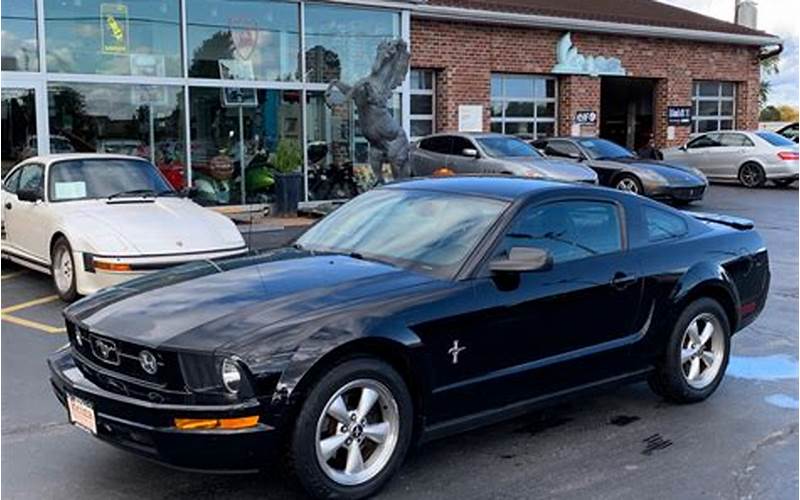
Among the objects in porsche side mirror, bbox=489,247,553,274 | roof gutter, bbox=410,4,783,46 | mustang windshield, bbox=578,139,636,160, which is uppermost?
roof gutter, bbox=410,4,783,46

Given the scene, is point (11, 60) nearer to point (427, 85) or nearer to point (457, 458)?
point (427, 85)

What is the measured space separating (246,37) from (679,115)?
13835 mm

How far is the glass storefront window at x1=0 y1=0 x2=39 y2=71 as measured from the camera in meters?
13.4

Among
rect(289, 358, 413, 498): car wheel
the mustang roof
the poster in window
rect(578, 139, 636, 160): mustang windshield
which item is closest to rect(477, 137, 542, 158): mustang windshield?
rect(578, 139, 636, 160): mustang windshield

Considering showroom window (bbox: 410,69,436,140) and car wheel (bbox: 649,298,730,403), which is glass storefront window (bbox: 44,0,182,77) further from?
car wheel (bbox: 649,298,730,403)

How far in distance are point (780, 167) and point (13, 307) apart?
730 inches

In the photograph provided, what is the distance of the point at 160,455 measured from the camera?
3.69 meters

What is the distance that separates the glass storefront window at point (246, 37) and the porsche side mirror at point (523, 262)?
1203 cm

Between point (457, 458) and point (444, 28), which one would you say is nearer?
point (457, 458)

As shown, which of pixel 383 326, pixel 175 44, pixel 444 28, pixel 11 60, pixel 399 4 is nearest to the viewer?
pixel 383 326

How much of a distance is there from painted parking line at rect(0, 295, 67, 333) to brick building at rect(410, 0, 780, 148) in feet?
38.4

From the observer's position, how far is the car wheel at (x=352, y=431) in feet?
12.5

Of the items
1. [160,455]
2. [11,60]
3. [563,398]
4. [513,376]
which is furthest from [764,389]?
[11,60]

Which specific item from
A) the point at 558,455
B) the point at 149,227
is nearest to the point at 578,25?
the point at 149,227
